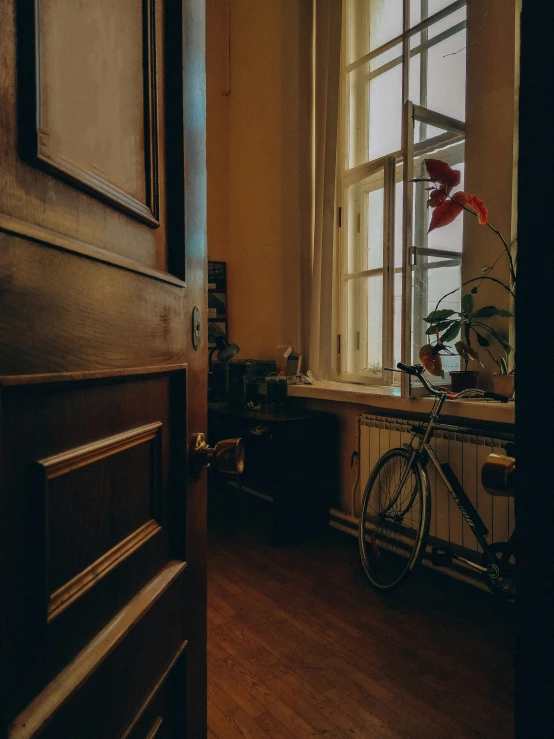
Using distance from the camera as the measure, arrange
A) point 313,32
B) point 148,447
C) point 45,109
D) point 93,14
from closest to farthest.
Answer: point 45,109, point 93,14, point 148,447, point 313,32

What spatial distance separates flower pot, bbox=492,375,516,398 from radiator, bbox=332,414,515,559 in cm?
21

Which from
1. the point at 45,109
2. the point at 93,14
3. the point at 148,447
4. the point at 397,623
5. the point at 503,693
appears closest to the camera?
the point at 45,109

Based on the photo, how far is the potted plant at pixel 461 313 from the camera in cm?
244

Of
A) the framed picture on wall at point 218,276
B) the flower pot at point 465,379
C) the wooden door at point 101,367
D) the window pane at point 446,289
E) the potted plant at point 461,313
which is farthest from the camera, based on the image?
the framed picture on wall at point 218,276

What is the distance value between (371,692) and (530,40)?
2.00 meters

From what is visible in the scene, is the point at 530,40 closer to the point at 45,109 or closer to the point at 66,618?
the point at 45,109

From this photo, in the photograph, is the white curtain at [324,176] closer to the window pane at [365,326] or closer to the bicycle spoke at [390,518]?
the window pane at [365,326]

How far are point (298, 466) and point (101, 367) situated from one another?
113 inches

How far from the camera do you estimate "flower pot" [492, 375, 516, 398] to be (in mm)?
2496

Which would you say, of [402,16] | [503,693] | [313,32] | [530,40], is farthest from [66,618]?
[313,32]

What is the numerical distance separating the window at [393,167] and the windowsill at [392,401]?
223 mm

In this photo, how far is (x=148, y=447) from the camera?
77 cm

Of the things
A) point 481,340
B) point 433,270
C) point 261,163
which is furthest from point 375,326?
point 261,163

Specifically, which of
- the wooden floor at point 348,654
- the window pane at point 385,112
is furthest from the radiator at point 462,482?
the window pane at point 385,112
